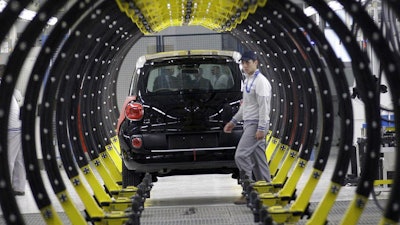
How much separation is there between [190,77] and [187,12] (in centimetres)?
83

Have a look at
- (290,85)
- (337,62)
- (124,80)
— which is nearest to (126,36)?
(290,85)

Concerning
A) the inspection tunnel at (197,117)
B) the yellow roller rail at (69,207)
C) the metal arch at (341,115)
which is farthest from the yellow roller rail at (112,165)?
the metal arch at (341,115)

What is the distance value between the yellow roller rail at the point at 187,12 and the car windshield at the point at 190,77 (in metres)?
0.62

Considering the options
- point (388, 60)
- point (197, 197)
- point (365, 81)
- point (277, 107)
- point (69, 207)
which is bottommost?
point (197, 197)

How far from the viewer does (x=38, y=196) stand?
25.6 ft

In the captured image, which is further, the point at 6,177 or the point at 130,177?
the point at 130,177

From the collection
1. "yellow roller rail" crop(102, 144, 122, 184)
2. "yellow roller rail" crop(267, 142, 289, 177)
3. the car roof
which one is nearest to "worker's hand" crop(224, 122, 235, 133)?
"yellow roller rail" crop(267, 142, 289, 177)

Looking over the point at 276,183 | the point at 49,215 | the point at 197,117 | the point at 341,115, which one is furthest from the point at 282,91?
the point at 49,215

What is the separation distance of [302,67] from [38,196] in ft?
14.8

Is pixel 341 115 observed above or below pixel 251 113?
above

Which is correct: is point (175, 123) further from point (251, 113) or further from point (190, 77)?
point (251, 113)

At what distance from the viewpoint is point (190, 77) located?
44.7 feet

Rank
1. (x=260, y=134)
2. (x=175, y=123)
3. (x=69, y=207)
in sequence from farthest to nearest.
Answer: (x=175, y=123) → (x=260, y=134) → (x=69, y=207)

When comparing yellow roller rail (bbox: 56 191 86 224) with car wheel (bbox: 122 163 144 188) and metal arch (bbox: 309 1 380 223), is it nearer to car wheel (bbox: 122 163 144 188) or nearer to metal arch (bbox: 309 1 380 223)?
metal arch (bbox: 309 1 380 223)
